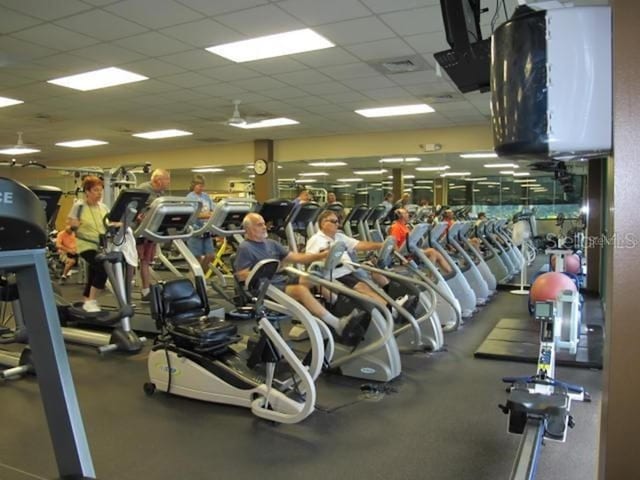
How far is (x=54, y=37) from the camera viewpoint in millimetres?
4695

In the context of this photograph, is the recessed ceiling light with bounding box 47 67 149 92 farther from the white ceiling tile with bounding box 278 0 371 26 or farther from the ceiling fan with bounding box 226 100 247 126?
the white ceiling tile with bounding box 278 0 371 26

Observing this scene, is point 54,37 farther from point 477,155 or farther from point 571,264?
point 477,155

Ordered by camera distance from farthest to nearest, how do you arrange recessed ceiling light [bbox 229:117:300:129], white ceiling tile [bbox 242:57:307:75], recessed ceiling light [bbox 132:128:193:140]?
recessed ceiling light [bbox 132:128:193:140] < recessed ceiling light [bbox 229:117:300:129] < white ceiling tile [bbox 242:57:307:75]

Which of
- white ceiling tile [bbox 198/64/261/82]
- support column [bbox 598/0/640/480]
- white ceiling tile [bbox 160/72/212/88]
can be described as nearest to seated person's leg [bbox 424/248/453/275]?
white ceiling tile [bbox 198/64/261/82]

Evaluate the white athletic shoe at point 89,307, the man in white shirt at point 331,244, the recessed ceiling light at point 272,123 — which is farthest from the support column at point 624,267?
the recessed ceiling light at point 272,123

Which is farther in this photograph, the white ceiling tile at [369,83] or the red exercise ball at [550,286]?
the white ceiling tile at [369,83]

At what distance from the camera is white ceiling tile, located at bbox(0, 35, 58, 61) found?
15.8ft

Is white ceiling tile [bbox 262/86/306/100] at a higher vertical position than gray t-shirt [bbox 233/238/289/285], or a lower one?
higher

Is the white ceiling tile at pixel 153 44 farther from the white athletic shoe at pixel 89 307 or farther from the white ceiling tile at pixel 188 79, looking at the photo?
the white athletic shoe at pixel 89 307

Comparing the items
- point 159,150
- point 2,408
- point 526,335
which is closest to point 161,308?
point 2,408

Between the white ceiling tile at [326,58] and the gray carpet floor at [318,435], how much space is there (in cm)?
300

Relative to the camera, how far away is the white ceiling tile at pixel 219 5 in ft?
12.8

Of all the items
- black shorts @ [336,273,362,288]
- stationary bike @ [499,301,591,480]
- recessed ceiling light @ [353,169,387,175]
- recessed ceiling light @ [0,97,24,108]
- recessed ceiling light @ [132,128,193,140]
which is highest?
recessed ceiling light @ [132,128,193,140]

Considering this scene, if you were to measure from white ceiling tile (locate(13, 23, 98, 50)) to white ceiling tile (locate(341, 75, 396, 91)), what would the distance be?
9.07ft
